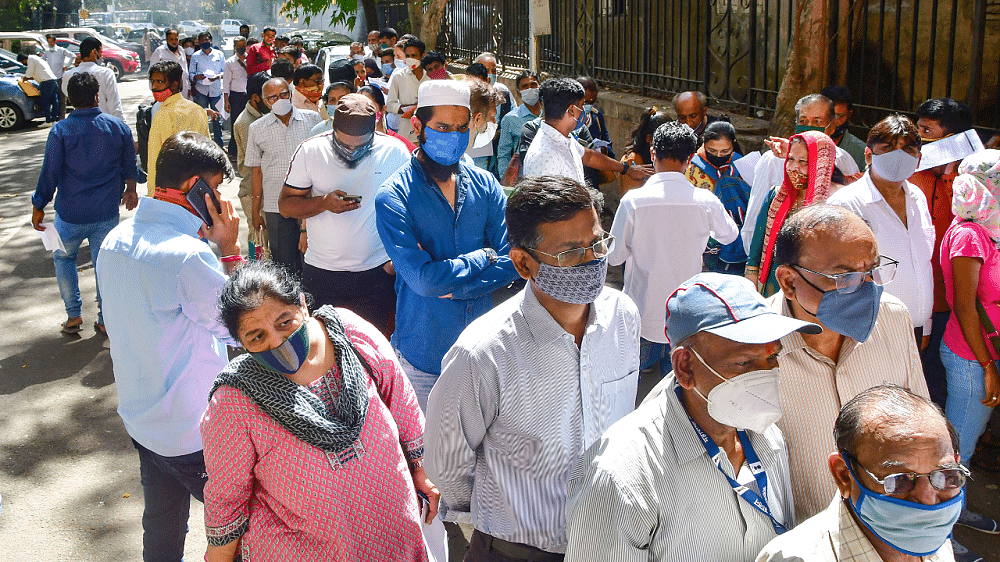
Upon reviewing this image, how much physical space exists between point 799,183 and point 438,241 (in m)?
1.85

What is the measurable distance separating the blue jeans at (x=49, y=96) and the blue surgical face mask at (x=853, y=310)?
21.4 meters

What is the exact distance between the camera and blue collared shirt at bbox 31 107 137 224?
257 inches

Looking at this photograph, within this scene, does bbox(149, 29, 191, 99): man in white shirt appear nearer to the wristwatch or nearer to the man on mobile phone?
the man on mobile phone

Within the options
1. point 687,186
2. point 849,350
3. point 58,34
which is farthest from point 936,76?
point 58,34

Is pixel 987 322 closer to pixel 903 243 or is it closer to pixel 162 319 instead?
pixel 903 243

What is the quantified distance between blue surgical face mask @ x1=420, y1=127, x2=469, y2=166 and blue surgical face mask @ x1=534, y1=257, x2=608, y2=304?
130 centimetres

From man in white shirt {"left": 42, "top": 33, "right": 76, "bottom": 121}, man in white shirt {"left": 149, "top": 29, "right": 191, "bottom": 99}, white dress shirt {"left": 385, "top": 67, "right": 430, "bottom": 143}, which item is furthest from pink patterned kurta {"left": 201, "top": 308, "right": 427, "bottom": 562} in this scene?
man in white shirt {"left": 42, "top": 33, "right": 76, "bottom": 121}

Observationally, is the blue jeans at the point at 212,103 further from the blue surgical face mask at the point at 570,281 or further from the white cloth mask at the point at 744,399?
the white cloth mask at the point at 744,399

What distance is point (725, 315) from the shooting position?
2.08 meters

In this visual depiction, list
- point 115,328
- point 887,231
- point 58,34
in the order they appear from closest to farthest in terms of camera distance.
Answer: point 115,328, point 887,231, point 58,34

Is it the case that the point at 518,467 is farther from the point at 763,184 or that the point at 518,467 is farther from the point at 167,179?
the point at 763,184

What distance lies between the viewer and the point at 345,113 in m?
4.51

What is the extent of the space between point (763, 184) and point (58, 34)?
29.1 meters

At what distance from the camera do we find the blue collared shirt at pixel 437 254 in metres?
3.46
